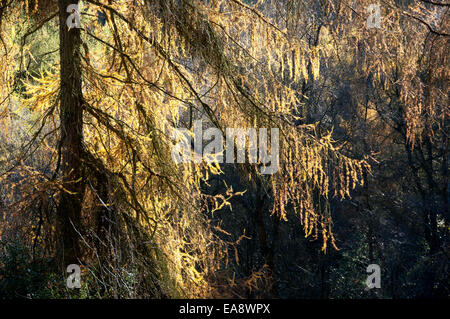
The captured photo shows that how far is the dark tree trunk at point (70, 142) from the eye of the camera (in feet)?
12.5

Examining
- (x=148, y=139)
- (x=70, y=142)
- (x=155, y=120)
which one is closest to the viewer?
(x=148, y=139)

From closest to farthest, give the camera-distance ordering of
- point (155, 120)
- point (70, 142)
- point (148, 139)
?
point (148, 139), point (70, 142), point (155, 120)

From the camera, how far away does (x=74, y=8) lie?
4.07 meters

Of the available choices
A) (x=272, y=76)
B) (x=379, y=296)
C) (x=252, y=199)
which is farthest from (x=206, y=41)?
(x=379, y=296)

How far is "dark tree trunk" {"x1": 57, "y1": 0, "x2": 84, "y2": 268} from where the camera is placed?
3809 mm

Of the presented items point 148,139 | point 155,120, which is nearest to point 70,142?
point 148,139

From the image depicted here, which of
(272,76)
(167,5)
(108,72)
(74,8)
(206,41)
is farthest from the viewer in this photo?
(108,72)

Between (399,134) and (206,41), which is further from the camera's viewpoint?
(399,134)

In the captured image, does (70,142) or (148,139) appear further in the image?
(70,142)

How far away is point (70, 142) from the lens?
13.2 ft

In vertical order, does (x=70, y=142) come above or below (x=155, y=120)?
below

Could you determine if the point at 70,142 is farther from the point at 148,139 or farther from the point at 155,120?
the point at 155,120
